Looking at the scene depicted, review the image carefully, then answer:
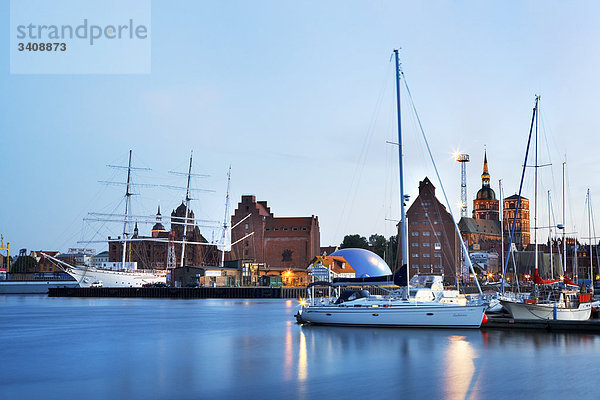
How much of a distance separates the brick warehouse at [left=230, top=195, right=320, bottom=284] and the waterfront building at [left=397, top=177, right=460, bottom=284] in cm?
2721

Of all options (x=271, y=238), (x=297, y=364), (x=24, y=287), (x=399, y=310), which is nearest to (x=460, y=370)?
(x=297, y=364)

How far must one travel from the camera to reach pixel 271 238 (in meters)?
172

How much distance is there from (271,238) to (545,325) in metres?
127

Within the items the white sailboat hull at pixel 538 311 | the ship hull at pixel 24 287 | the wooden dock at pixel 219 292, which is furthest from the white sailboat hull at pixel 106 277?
the white sailboat hull at pixel 538 311

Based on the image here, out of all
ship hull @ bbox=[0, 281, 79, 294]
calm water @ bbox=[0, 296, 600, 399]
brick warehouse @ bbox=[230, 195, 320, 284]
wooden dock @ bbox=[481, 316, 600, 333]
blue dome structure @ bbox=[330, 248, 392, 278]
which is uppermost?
brick warehouse @ bbox=[230, 195, 320, 284]

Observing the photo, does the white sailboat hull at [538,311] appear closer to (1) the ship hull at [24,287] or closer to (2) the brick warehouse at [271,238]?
(2) the brick warehouse at [271,238]

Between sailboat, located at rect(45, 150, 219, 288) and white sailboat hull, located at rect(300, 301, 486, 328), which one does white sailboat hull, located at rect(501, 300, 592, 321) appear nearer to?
white sailboat hull, located at rect(300, 301, 486, 328)

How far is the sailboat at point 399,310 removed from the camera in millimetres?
46969

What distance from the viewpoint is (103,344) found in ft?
147

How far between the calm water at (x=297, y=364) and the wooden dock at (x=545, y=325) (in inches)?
56.4

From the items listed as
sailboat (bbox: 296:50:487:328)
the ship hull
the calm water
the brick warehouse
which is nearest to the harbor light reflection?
the calm water

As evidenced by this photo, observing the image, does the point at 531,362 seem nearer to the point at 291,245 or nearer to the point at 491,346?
the point at 491,346

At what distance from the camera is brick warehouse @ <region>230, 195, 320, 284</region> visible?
169m

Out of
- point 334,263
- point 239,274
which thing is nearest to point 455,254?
point 334,263
